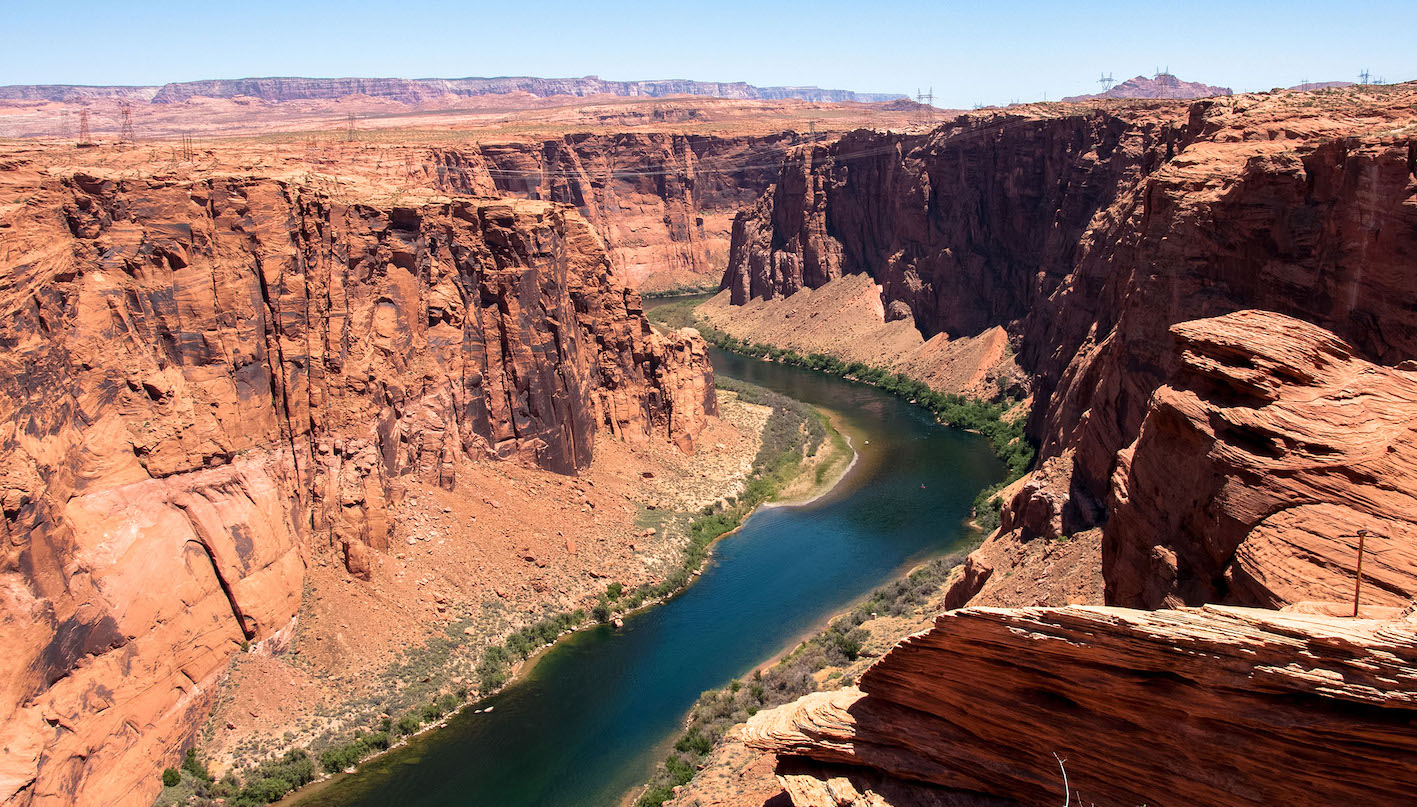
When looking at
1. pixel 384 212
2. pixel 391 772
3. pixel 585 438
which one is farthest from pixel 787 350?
pixel 391 772

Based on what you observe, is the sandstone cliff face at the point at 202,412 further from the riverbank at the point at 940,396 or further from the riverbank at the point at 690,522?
the riverbank at the point at 940,396

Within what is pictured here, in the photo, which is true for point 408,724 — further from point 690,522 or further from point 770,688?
point 690,522

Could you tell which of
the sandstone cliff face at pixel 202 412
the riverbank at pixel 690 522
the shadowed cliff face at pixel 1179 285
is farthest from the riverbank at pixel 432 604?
the shadowed cliff face at pixel 1179 285

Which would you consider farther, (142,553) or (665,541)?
(665,541)

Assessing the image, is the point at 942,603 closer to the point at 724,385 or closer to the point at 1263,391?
the point at 1263,391

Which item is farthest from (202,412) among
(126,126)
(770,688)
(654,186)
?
(654,186)

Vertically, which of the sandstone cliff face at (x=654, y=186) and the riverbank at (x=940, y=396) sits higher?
the sandstone cliff face at (x=654, y=186)
